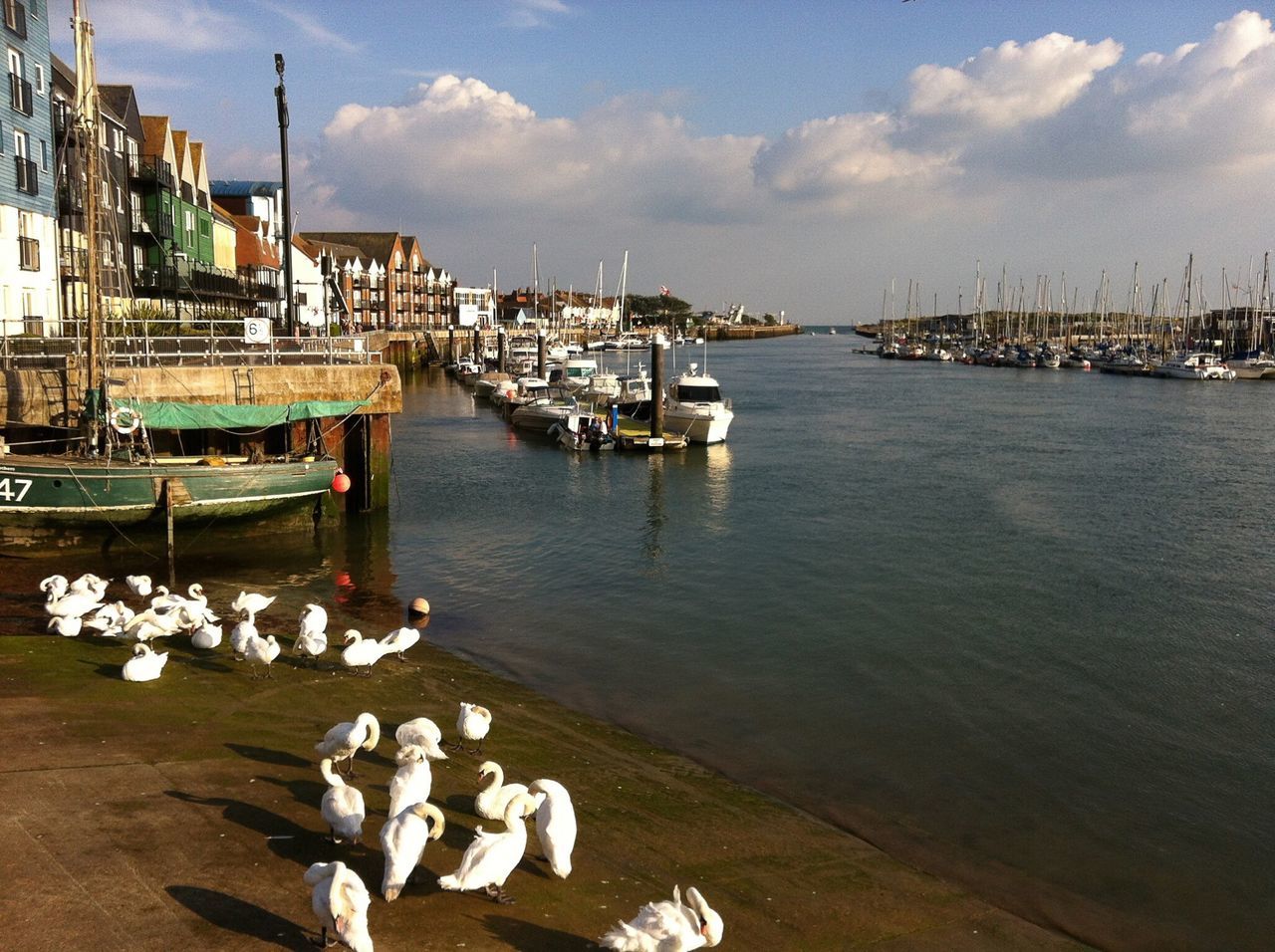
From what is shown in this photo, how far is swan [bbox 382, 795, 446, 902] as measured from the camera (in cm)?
778

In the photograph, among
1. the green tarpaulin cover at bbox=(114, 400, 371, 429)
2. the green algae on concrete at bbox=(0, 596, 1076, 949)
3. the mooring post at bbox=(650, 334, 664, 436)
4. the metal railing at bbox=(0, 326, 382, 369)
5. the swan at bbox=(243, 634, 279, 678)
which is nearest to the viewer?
the green algae on concrete at bbox=(0, 596, 1076, 949)

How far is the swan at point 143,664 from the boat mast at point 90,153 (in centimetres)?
1076

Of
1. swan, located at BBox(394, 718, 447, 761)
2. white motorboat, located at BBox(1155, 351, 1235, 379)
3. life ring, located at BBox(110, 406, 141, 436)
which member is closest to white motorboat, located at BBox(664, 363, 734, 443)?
life ring, located at BBox(110, 406, 141, 436)

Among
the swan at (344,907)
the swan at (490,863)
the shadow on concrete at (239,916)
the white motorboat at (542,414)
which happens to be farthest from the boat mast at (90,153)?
the white motorboat at (542,414)

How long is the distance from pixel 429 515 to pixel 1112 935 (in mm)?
22470

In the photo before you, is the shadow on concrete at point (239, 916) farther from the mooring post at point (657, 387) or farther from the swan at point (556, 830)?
the mooring post at point (657, 387)

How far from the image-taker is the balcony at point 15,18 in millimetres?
31188

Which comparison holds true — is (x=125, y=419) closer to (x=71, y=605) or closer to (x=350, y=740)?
(x=71, y=605)

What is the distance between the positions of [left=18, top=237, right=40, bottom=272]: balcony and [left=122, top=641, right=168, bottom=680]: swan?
2493 centimetres

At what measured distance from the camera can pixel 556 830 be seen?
8.66 meters

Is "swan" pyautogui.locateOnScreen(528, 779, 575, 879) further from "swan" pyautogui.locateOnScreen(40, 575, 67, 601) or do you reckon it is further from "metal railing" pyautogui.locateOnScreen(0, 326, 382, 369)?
"metal railing" pyautogui.locateOnScreen(0, 326, 382, 369)

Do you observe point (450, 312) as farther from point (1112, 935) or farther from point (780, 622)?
point (1112, 935)

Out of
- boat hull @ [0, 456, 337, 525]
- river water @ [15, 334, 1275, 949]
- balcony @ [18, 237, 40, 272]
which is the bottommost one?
river water @ [15, 334, 1275, 949]

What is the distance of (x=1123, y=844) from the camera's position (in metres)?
11.6
